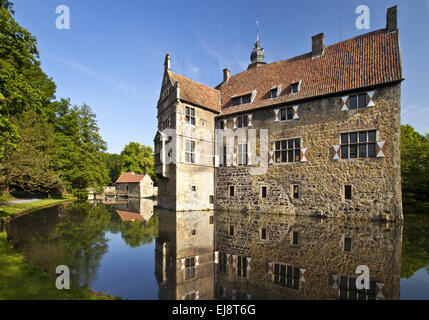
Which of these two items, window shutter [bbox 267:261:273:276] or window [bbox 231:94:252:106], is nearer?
window shutter [bbox 267:261:273:276]

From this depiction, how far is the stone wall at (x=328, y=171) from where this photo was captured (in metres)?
13.6

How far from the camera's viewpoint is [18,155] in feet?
46.0

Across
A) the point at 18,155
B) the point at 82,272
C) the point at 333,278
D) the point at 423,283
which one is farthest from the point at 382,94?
the point at 18,155

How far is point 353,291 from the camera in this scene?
484cm

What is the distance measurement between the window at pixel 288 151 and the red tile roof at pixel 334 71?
323 centimetres

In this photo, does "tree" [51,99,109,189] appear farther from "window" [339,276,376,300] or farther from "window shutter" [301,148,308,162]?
"window" [339,276,376,300]

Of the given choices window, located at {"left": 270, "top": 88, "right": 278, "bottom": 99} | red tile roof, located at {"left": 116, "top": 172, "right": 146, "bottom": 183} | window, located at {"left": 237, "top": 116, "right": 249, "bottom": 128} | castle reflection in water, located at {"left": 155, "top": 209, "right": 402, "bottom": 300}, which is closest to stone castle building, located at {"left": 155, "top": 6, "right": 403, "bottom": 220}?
window, located at {"left": 270, "top": 88, "right": 278, "bottom": 99}

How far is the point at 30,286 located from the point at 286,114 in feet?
56.0

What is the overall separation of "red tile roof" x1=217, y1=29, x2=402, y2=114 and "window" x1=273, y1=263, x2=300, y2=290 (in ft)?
43.8

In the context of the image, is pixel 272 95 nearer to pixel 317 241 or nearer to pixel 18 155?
pixel 317 241

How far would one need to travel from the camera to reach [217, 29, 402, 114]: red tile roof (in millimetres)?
14484

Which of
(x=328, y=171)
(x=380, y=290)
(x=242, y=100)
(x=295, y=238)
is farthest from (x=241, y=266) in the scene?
(x=242, y=100)

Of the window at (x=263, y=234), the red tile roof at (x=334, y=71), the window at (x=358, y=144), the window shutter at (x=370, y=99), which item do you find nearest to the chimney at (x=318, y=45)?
the red tile roof at (x=334, y=71)

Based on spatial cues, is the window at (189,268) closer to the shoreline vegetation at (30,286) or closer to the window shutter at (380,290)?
the shoreline vegetation at (30,286)
